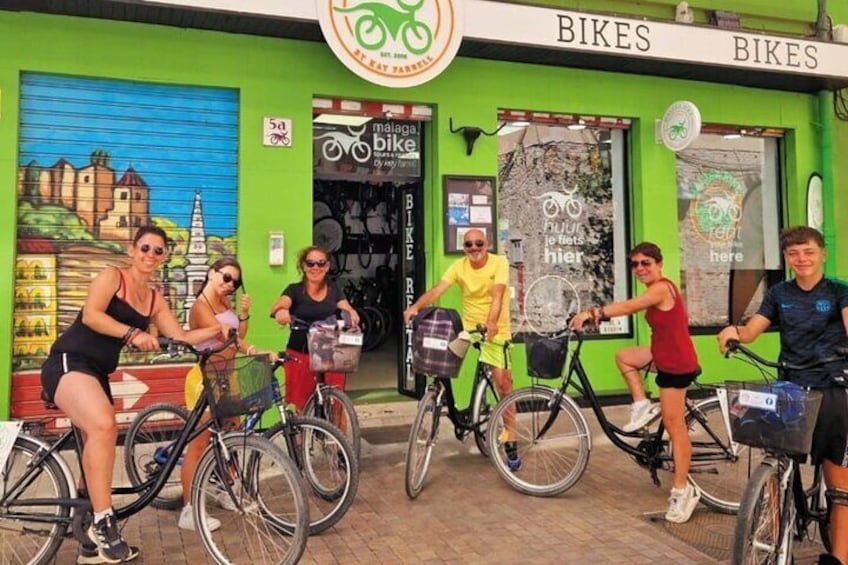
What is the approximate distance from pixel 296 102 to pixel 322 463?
399 centimetres

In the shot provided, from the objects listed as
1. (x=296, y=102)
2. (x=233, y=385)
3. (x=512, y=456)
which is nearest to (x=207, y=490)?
(x=233, y=385)

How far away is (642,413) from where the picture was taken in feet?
16.0

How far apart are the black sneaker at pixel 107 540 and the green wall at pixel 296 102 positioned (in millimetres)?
3127

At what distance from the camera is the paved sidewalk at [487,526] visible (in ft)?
12.9

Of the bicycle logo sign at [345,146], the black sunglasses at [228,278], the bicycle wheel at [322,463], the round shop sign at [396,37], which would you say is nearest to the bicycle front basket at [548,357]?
the bicycle wheel at [322,463]

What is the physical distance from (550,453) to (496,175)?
3.65 m

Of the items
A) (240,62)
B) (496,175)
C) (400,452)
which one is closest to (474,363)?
(400,452)

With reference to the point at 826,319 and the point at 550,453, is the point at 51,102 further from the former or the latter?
the point at 826,319

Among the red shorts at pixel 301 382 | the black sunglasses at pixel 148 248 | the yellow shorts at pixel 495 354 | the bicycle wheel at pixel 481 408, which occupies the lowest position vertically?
the bicycle wheel at pixel 481 408

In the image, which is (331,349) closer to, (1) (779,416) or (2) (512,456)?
(2) (512,456)

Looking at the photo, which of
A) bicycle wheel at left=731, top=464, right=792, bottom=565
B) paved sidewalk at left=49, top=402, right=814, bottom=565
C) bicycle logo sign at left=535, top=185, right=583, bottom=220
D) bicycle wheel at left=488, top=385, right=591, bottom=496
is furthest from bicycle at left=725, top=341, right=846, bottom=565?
bicycle logo sign at left=535, top=185, right=583, bottom=220

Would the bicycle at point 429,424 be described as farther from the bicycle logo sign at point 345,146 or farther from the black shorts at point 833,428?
the bicycle logo sign at point 345,146

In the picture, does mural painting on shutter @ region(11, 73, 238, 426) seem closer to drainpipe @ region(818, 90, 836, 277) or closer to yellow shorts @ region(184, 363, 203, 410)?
yellow shorts @ region(184, 363, 203, 410)

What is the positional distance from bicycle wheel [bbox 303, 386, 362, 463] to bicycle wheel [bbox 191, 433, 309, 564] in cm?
107
